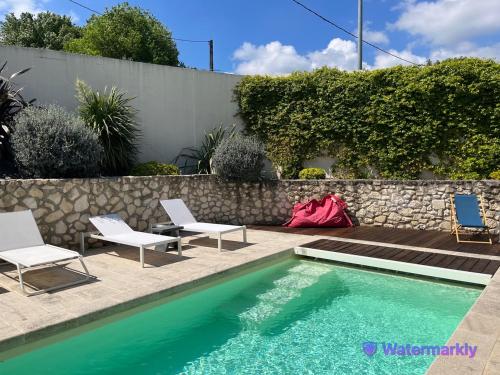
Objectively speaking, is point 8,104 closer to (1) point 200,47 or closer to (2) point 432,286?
(2) point 432,286

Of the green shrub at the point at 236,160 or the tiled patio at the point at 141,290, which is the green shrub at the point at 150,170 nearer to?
the green shrub at the point at 236,160

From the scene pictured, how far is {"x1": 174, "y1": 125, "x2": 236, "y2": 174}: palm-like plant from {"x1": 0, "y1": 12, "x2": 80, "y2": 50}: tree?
23512 mm

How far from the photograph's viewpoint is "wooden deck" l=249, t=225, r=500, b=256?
293 inches

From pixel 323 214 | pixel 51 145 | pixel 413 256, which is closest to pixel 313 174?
pixel 323 214

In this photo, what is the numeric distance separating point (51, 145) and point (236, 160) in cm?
443

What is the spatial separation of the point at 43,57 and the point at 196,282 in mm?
7085

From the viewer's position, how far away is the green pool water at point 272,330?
3818 millimetres

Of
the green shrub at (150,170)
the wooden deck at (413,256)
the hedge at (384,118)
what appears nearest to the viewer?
the wooden deck at (413,256)

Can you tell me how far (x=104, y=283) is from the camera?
17.9 ft

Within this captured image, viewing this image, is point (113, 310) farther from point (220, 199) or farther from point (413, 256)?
point (220, 199)

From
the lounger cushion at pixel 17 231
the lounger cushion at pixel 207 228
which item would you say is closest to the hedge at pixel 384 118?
the lounger cushion at pixel 207 228

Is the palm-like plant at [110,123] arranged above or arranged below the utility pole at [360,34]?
below

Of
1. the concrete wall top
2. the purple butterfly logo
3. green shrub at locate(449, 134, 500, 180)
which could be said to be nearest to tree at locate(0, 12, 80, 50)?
the concrete wall top

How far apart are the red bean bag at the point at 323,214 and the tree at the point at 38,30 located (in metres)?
27.4
